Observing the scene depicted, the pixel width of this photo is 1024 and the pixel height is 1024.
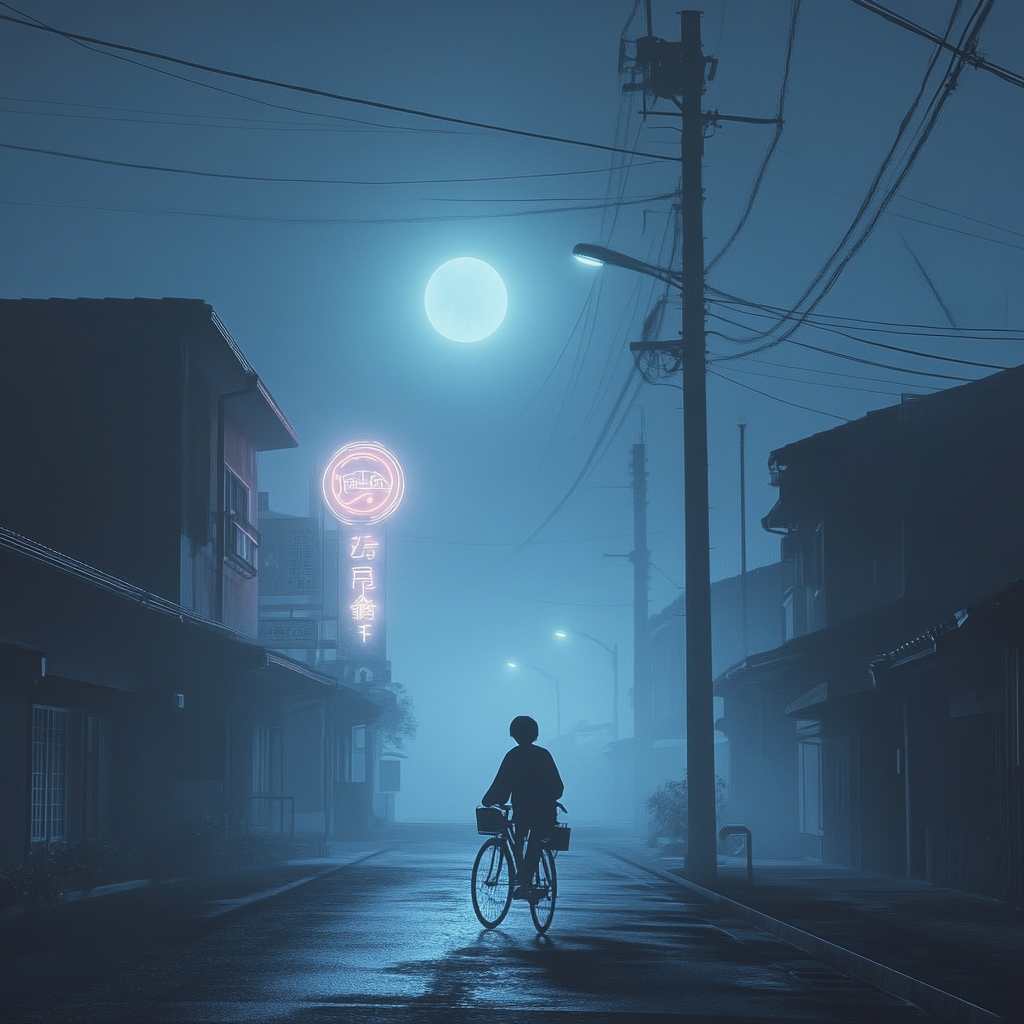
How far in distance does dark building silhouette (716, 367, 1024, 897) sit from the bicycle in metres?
4.87

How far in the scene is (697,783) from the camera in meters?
20.5

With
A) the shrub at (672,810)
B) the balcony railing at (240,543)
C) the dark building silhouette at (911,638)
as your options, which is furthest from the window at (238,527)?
the shrub at (672,810)

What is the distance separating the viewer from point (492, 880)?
42.1 ft

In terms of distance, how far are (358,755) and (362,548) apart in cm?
1626

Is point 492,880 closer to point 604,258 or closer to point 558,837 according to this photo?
A: point 558,837

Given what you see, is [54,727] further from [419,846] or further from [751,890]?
[419,846]

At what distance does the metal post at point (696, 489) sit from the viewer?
2050cm

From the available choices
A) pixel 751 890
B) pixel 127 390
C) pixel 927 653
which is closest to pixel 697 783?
pixel 751 890

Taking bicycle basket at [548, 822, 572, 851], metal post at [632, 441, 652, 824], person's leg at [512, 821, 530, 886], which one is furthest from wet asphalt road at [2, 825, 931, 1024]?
metal post at [632, 441, 652, 824]

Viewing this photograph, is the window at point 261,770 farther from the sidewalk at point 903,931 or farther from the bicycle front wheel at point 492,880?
the bicycle front wheel at point 492,880

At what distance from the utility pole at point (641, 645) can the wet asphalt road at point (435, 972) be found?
105 ft

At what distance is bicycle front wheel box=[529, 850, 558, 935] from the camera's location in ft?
40.7

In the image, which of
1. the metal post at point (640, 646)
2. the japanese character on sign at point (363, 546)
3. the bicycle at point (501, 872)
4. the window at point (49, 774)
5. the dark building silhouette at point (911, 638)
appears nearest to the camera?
the bicycle at point (501, 872)

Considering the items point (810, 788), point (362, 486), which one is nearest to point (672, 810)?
point (810, 788)
